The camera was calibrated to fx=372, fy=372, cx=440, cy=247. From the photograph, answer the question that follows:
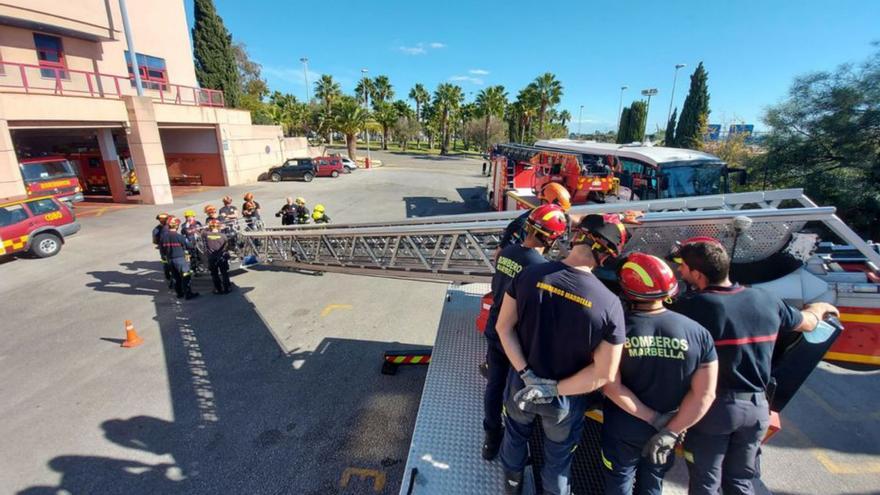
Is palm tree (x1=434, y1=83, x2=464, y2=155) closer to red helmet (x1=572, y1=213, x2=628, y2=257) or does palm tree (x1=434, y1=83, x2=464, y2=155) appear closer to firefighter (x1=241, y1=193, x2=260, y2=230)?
firefighter (x1=241, y1=193, x2=260, y2=230)

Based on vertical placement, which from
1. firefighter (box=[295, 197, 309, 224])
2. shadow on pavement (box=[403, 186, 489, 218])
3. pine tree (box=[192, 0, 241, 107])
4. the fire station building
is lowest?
shadow on pavement (box=[403, 186, 489, 218])

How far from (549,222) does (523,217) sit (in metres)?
0.95

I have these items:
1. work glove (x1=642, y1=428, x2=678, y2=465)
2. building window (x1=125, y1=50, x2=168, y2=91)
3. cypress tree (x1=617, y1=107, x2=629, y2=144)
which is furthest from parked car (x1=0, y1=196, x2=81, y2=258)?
cypress tree (x1=617, y1=107, x2=629, y2=144)

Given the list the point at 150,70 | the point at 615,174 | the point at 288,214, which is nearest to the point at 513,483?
the point at 288,214

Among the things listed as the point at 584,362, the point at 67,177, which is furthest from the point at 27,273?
the point at 584,362

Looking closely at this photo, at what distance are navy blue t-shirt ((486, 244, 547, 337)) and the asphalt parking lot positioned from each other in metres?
1.95

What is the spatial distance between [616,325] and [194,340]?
6406 millimetres

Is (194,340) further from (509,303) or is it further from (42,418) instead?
(509,303)

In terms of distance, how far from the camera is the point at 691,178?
9.98m

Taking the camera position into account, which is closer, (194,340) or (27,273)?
(194,340)

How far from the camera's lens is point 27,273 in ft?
29.8

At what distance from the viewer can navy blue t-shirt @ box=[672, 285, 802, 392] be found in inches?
86.9

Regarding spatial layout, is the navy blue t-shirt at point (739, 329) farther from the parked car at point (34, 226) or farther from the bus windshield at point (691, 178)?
the parked car at point (34, 226)

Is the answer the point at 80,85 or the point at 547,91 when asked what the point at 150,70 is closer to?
the point at 80,85
